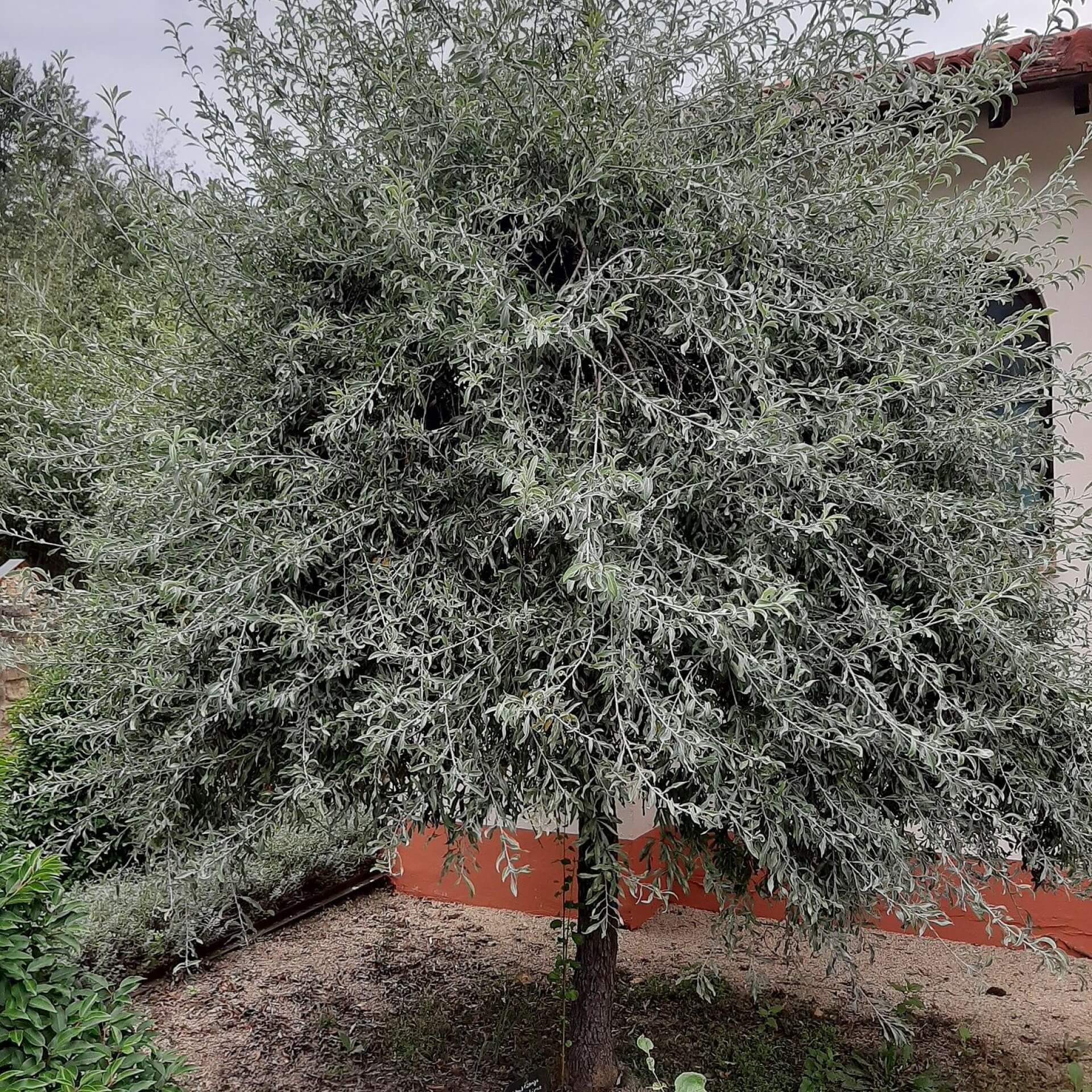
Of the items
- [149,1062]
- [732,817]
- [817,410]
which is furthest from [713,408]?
[149,1062]

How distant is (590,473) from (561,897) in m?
3.75

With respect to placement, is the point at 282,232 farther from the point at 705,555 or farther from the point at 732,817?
the point at 732,817

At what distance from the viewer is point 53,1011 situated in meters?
2.00

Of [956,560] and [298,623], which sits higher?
[956,560]

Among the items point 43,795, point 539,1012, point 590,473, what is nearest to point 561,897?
point 539,1012

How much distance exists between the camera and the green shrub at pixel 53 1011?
194 cm

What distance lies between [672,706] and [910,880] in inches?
38.3

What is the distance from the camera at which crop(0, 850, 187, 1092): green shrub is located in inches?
76.4

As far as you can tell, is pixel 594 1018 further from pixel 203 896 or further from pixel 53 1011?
pixel 53 1011

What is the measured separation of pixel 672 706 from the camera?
2.20 metres

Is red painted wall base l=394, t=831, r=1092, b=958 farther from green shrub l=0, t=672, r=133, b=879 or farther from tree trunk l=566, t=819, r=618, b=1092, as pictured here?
green shrub l=0, t=672, r=133, b=879

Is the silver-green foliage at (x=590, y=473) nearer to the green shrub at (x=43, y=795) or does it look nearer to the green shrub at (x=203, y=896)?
the green shrub at (x=203, y=896)

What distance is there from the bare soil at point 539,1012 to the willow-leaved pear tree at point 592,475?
156cm

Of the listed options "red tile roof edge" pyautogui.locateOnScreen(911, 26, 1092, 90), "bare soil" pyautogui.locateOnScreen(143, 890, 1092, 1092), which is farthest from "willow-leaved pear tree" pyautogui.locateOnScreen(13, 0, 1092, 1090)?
"red tile roof edge" pyautogui.locateOnScreen(911, 26, 1092, 90)
